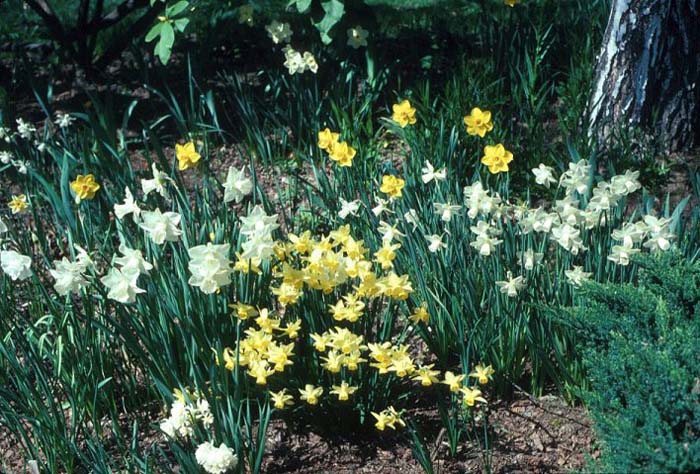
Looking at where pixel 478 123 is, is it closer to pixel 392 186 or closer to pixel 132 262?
pixel 392 186

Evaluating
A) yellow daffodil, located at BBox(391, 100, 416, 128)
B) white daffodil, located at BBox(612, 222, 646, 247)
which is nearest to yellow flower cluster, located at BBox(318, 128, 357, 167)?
yellow daffodil, located at BBox(391, 100, 416, 128)

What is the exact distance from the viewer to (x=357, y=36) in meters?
4.00

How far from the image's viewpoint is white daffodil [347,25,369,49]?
399 cm

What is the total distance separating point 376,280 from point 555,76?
2.54 m

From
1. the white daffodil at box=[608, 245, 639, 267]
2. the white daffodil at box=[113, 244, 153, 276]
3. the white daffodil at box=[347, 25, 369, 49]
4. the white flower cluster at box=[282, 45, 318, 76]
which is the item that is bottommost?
the white daffodil at box=[608, 245, 639, 267]

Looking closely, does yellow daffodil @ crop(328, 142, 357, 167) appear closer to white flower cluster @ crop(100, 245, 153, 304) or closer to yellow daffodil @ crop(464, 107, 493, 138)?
yellow daffodil @ crop(464, 107, 493, 138)

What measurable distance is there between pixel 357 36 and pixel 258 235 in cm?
198

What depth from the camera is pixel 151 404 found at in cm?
282

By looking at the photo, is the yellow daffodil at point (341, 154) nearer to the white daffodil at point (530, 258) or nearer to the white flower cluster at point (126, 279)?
the white daffodil at point (530, 258)

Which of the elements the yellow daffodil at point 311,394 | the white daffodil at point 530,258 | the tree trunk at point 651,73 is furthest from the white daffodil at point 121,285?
the tree trunk at point 651,73

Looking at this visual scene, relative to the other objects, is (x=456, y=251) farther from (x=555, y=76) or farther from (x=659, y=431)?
(x=555, y=76)

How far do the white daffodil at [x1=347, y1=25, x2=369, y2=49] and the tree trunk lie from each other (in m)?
1.11

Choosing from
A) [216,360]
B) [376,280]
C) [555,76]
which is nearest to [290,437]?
[216,360]

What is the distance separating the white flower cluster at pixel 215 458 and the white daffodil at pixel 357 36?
2437 mm
